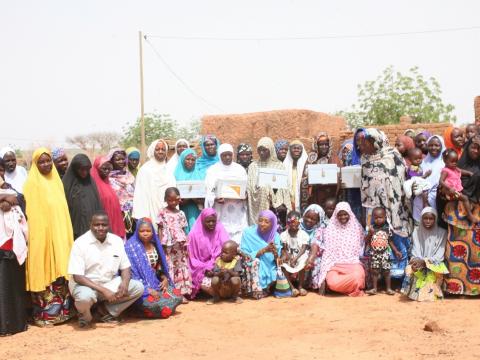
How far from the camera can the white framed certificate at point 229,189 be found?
23.5 ft

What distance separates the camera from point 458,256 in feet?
21.4

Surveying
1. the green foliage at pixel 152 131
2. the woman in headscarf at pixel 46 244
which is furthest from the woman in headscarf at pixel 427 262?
the green foliage at pixel 152 131

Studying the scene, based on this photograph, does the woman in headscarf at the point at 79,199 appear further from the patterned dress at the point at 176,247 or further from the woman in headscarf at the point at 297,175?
the woman in headscarf at the point at 297,175

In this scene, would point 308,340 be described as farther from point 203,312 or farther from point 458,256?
point 458,256

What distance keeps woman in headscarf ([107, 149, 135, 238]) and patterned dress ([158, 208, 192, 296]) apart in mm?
459

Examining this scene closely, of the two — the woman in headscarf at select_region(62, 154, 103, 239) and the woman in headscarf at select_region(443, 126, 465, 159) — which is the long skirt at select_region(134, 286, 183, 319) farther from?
the woman in headscarf at select_region(443, 126, 465, 159)

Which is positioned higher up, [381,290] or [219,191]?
[219,191]

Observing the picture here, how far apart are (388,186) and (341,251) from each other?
94cm

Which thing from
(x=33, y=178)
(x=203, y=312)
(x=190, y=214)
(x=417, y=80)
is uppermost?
(x=417, y=80)

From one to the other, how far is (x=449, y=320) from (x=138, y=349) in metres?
2.91

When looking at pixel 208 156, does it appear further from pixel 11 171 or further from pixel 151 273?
pixel 11 171

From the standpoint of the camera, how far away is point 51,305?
19.3 feet

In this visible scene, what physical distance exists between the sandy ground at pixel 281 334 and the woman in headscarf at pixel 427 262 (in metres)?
0.17

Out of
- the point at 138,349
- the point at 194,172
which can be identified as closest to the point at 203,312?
the point at 138,349
